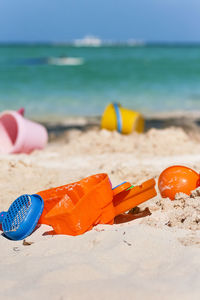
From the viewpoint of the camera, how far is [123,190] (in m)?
2.45

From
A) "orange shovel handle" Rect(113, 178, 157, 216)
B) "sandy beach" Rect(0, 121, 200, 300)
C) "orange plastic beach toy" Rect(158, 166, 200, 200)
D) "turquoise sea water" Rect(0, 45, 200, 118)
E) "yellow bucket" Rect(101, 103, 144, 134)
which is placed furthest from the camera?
"turquoise sea water" Rect(0, 45, 200, 118)

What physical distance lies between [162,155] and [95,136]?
1.05 meters

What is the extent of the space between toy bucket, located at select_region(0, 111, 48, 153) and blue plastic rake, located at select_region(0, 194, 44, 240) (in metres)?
2.20

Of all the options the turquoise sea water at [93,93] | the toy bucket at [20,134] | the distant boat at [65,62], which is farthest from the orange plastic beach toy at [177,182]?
the distant boat at [65,62]

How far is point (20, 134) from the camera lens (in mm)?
4613

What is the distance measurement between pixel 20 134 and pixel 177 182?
2390 mm

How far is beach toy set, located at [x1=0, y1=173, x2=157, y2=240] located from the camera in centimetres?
228

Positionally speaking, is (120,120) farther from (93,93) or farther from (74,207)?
(93,93)

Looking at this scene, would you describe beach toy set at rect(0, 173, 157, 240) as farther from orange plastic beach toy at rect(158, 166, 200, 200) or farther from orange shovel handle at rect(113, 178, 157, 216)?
orange plastic beach toy at rect(158, 166, 200, 200)

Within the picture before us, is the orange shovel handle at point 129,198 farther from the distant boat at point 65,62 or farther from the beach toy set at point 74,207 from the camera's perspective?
the distant boat at point 65,62

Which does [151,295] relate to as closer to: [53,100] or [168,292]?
[168,292]

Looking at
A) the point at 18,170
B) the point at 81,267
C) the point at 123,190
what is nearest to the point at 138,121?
the point at 18,170

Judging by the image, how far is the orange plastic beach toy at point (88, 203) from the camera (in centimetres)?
228

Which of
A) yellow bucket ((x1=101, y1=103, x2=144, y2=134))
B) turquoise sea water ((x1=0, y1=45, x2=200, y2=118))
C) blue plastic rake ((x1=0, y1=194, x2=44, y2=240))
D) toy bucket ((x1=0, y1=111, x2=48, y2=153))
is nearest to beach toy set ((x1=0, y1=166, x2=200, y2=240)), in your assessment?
blue plastic rake ((x1=0, y1=194, x2=44, y2=240))
